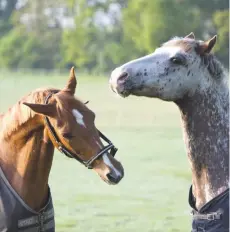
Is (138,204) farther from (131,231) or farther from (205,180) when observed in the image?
(205,180)

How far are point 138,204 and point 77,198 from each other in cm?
72

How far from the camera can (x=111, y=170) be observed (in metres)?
3.28

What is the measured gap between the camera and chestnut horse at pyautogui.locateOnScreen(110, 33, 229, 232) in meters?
3.10

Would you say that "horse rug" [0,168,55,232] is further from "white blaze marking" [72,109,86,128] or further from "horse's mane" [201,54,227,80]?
"horse's mane" [201,54,227,80]

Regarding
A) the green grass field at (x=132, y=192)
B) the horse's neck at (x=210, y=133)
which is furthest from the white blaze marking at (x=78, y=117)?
the horse's neck at (x=210, y=133)

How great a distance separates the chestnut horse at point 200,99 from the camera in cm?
310

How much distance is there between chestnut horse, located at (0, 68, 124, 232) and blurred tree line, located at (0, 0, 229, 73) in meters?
33.0

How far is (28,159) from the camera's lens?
11.6 ft

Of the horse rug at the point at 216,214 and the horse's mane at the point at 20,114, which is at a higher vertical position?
the horse's mane at the point at 20,114

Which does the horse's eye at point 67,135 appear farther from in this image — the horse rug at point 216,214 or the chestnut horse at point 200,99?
the horse rug at point 216,214

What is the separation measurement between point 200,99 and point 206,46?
235 millimetres

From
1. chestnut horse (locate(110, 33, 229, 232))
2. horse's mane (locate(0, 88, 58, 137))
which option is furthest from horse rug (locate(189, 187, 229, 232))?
horse's mane (locate(0, 88, 58, 137))

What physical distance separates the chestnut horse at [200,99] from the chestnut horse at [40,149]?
385 mm

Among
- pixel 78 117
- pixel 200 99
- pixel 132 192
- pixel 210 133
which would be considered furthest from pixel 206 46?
pixel 132 192
